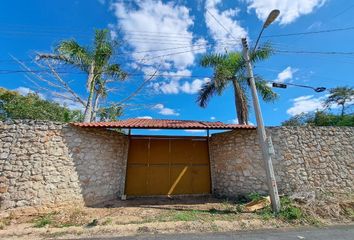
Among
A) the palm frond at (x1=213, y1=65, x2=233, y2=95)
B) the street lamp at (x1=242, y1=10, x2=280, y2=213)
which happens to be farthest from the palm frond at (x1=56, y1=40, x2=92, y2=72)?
the street lamp at (x1=242, y1=10, x2=280, y2=213)

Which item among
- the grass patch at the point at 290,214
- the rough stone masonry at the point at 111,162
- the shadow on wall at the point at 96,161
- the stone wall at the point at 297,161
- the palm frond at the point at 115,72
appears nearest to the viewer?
the grass patch at the point at 290,214

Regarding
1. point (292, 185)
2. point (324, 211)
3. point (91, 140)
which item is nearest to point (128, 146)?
point (91, 140)

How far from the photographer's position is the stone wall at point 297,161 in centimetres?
805

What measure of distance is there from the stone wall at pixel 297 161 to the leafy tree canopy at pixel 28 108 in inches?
450

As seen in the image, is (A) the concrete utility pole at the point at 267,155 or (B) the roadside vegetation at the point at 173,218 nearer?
(B) the roadside vegetation at the point at 173,218

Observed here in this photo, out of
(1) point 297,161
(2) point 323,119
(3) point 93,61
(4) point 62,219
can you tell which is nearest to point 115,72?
(3) point 93,61

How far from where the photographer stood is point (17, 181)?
6.42 metres

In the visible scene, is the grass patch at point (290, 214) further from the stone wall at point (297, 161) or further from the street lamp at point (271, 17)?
the street lamp at point (271, 17)

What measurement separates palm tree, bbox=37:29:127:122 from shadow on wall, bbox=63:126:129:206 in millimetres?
4033

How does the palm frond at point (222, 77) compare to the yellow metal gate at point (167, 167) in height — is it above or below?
above

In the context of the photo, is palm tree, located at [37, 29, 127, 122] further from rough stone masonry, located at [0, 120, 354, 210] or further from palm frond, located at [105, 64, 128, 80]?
rough stone masonry, located at [0, 120, 354, 210]

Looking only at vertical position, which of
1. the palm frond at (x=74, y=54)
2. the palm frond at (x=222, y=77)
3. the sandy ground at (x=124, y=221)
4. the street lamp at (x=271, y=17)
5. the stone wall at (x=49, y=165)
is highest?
the palm frond at (x=74, y=54)

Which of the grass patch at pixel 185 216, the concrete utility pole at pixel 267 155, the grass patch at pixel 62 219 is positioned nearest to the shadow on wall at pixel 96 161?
the grass patch at pixel 62 219

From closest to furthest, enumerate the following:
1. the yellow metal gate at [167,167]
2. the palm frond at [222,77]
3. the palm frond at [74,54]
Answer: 1. the yellow metal gate at [167,167]
2. the palm frond at [74,54]
3. the palm frond at [222,77]
